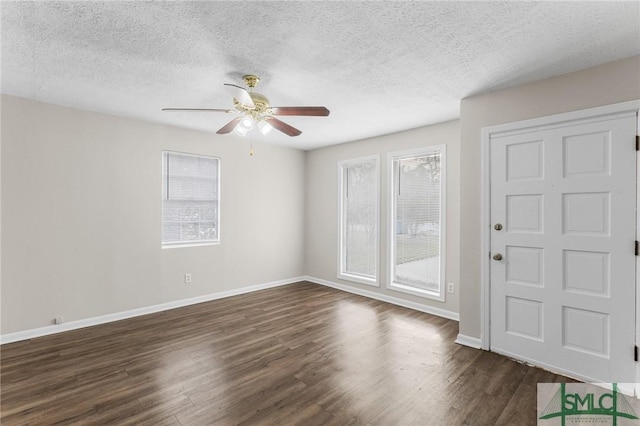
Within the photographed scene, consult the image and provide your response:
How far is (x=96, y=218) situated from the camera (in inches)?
146

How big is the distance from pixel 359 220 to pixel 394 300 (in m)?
1.47

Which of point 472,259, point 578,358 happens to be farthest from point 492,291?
point 578,358

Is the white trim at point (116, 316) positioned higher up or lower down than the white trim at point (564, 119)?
lower down

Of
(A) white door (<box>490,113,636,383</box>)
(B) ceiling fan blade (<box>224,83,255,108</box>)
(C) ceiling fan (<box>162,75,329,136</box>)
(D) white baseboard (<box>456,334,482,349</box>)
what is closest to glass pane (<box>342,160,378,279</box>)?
(D) white baseboard (<box>456,334,482,349</box>)

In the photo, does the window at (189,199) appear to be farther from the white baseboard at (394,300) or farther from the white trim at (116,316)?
the white baseboard at (394,300)

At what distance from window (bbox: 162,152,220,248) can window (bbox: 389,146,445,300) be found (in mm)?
2835

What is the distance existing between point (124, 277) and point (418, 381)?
370 centimetres

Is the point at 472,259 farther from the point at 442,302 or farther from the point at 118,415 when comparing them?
the point at 118,415

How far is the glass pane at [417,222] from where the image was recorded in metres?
4.23

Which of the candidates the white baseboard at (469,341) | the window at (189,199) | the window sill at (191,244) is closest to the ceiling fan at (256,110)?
the window at (189,199)

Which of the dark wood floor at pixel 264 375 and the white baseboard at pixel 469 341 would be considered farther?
the white baseboard at pixel 469 341

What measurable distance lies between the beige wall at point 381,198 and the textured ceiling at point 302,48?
86 cm

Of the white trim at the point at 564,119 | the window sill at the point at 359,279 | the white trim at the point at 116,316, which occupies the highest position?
the white trim at the point at 564,119

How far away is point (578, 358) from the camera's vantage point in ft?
8.15
